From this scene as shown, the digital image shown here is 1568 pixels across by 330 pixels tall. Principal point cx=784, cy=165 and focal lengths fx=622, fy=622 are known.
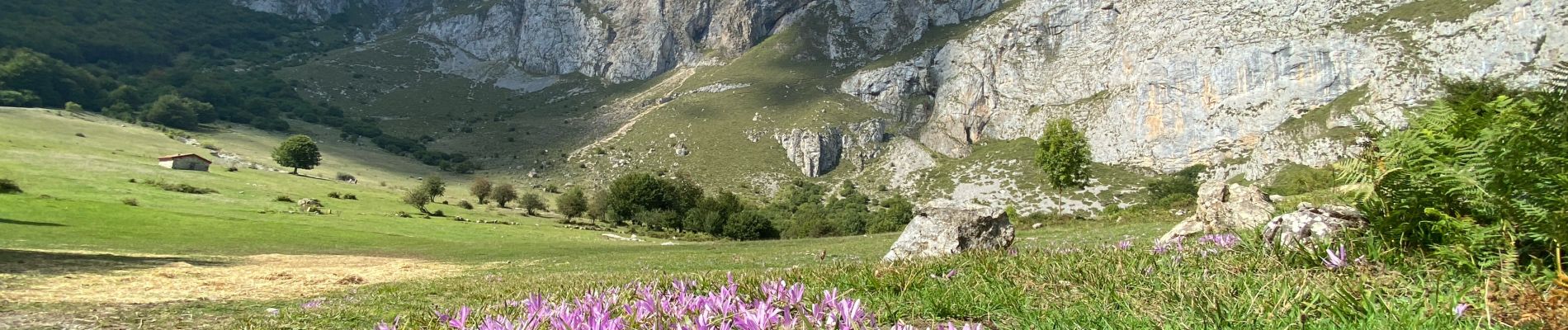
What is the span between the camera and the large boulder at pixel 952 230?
32.6ft

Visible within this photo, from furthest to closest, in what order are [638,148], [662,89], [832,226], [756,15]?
[756,15]
[662,89]
[638,148]
[832,226]

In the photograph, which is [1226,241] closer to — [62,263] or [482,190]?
[62,263]

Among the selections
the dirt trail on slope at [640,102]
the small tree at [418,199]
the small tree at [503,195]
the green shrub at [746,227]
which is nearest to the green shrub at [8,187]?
the small tree at [418,199]

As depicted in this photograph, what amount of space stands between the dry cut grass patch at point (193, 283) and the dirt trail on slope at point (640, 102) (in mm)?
113654

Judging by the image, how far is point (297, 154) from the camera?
87.4m

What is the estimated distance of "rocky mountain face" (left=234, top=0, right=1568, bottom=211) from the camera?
281 ft

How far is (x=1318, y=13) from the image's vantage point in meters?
101

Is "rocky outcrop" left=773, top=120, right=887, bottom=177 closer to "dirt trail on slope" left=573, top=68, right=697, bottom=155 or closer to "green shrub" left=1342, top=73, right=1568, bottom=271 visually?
"dirt trail on slope" left=573, top=68, right=697, bottom=155

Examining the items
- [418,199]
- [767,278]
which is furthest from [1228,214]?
[418,199]

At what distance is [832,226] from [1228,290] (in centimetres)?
6052

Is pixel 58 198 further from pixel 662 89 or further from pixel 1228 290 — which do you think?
pixel 662 89

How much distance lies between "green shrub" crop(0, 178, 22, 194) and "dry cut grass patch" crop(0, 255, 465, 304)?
3528 cm

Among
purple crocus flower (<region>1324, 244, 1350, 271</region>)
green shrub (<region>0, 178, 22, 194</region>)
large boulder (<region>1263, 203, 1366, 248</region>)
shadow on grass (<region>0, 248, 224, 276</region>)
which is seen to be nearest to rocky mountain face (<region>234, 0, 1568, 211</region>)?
large boulder (<region>1263, 203, 1366, 248</region>)

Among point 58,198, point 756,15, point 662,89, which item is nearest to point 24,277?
point 58,198
